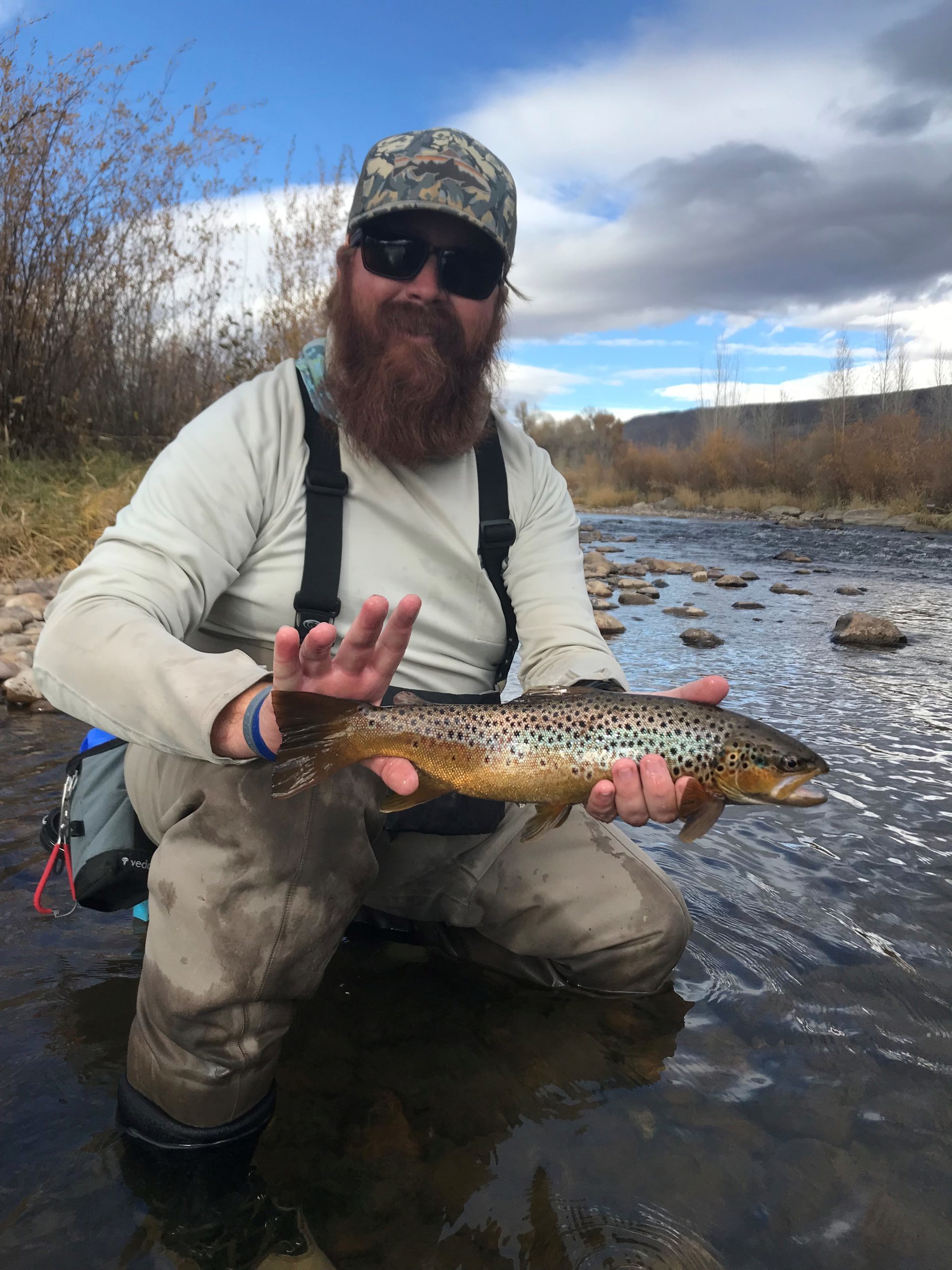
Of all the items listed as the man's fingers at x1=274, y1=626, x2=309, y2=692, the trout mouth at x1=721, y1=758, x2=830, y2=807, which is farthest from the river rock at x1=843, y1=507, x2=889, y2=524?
the man's fingers at x1=274, y1=626, x2=309, y2=692

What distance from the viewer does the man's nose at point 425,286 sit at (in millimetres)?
3143

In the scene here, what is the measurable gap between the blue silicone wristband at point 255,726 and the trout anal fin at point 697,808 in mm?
1092

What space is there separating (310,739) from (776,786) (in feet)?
4.29

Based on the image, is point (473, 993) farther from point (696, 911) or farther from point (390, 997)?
point (696, 911)

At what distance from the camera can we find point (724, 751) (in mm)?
2408

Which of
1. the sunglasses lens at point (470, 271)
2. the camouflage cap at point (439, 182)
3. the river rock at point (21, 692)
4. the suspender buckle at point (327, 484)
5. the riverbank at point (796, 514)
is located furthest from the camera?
the riverbank at point (796, 514)

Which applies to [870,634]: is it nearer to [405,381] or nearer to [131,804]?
[405,381]

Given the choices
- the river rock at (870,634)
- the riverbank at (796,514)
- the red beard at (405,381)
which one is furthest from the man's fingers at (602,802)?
the riverbank at (796,514)

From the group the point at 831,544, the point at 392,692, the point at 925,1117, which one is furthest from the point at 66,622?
the point at 831,544

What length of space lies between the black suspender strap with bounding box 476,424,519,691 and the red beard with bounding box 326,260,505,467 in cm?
9

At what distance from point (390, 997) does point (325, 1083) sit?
17.9 inches

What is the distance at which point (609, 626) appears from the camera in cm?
926

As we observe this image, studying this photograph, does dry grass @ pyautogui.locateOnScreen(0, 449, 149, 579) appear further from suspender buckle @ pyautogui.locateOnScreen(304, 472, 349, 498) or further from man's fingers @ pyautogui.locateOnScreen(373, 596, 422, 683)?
man's fingers @ pyautogui.locateOnScreen(373, 596, 422, 683)

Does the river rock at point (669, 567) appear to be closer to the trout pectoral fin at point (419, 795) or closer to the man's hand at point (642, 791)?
the man's hand at point (642, 791)
